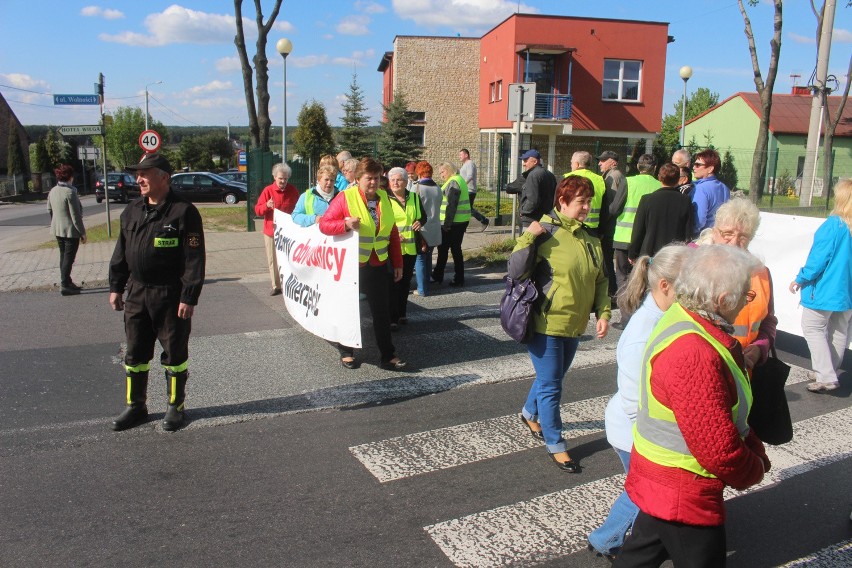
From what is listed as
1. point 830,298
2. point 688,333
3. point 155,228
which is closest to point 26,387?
point 155,228

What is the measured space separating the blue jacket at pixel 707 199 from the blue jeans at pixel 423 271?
3524mm

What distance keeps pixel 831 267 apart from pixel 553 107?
30496 millimetres

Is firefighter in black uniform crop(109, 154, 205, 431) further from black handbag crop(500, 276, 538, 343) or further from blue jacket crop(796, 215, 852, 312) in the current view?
blue jacket crop(796, 215, 852, 312)

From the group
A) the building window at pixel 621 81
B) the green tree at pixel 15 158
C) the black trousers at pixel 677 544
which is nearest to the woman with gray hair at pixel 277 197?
the black trousers at pixel 677 544

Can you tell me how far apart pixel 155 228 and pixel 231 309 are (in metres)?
4.40

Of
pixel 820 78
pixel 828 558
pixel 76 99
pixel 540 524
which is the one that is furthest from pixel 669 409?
pixel 820 78

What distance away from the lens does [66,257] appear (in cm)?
1030

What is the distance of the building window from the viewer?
35625 millimetres

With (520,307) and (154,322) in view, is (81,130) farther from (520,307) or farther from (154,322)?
(520,307)

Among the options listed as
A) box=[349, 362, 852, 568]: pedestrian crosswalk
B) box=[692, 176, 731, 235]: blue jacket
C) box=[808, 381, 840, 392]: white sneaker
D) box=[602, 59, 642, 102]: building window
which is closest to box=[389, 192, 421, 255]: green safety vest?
box=[692, 176, 731, 235]: blue jacket

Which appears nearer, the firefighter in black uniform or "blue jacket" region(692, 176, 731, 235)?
the firefighter in black uniform

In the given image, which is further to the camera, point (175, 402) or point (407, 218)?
point (407, 218)

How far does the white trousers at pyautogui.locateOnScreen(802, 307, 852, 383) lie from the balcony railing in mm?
29888

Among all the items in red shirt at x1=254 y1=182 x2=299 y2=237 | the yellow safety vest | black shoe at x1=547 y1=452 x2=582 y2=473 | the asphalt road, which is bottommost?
the asphalt road
